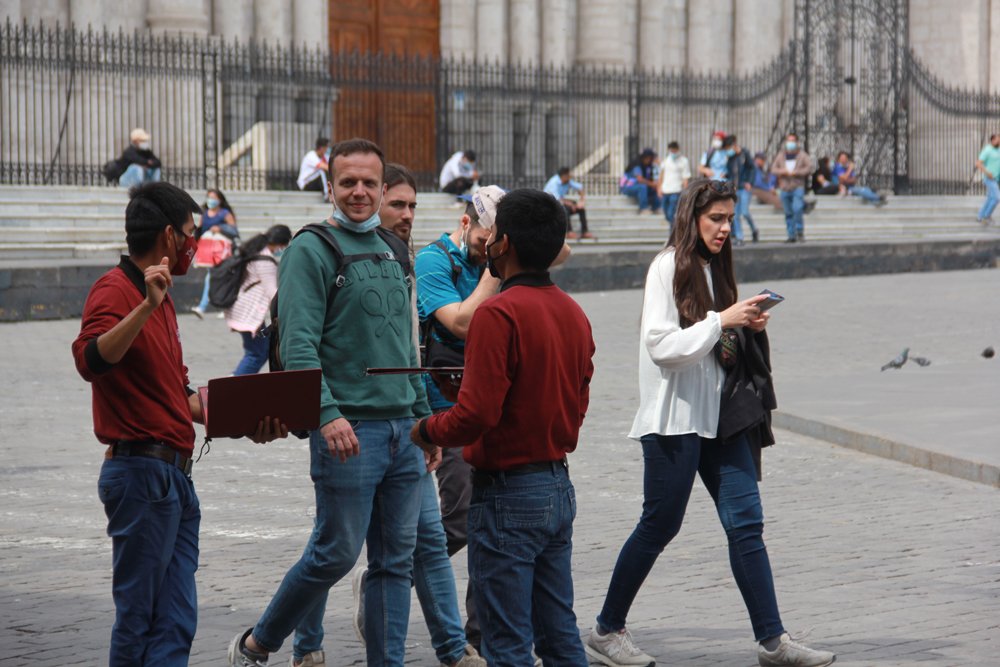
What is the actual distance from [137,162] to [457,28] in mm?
10390

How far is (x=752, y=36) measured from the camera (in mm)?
34375

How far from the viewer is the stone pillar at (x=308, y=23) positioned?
28.2 m

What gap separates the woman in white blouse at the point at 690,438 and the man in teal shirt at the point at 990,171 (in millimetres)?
25295

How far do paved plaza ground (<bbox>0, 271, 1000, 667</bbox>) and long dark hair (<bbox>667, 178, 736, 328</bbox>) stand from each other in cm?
116

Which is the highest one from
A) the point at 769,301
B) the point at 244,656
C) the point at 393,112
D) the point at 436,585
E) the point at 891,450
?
the point at 393,112

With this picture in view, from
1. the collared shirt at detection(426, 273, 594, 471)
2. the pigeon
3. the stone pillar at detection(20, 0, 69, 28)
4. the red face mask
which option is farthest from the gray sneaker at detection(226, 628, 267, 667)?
the stone pillar at detection(20, 0, 69, 28)

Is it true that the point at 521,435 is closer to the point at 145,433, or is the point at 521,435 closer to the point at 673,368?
the point at 145,433

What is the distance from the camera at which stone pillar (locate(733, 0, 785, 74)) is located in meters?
34.3

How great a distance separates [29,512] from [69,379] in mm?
4991

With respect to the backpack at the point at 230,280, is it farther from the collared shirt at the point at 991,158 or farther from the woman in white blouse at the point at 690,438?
the collared shirt at the point at 991,158

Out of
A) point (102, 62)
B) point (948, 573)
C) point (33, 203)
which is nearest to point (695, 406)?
point (948, 573)

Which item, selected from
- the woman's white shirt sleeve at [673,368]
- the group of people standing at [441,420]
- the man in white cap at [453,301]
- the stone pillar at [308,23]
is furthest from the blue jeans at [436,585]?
the stone pillar at [308,23]

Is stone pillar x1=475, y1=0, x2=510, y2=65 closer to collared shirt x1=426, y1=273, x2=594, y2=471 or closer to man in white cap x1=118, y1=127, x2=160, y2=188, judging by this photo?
man in white cap x1=118, y1=127, x2=160, y2=188

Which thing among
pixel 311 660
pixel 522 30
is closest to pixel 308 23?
pixel 522 30
